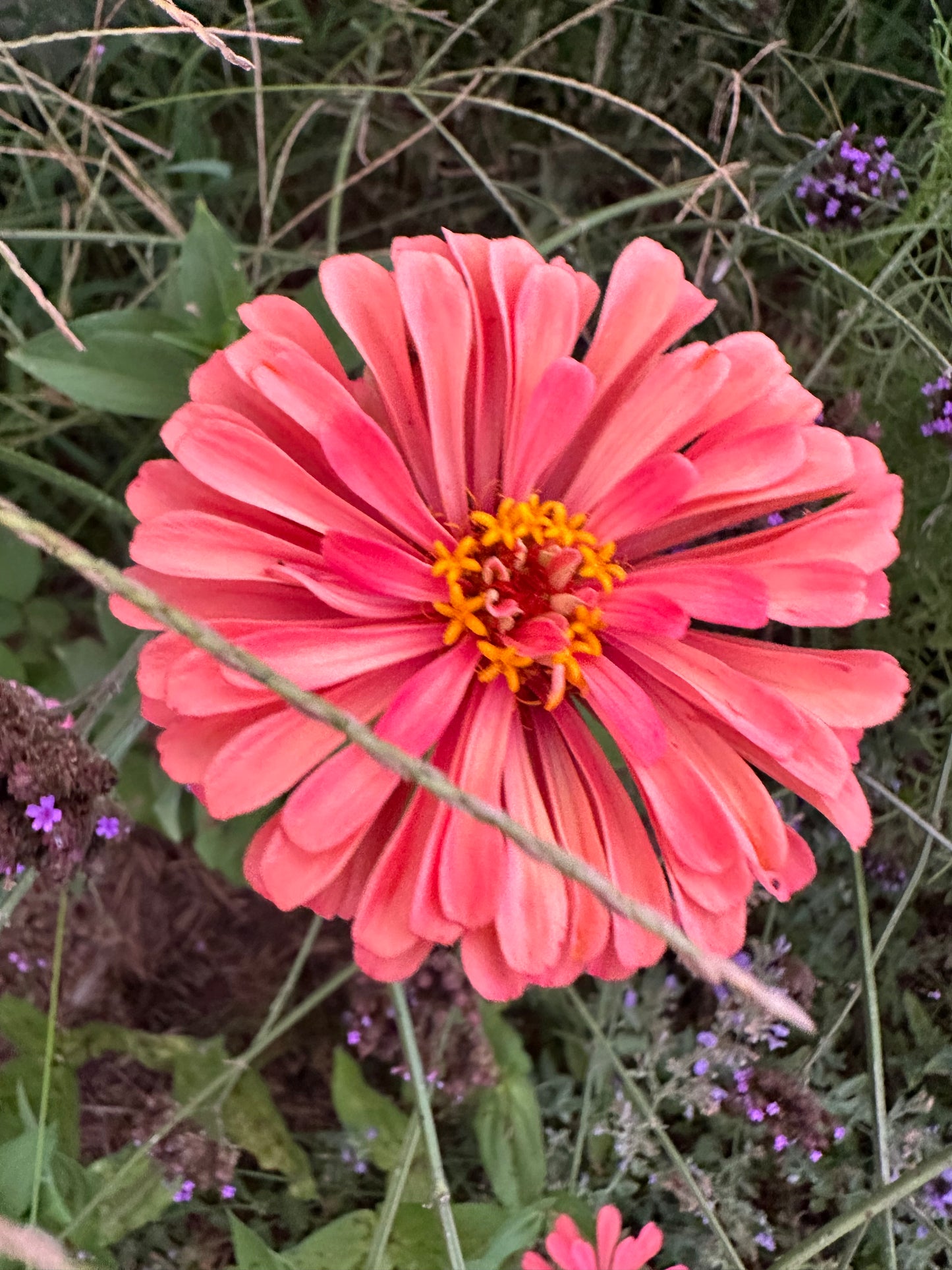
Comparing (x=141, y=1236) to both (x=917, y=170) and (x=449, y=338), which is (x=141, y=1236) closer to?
(x=449, y=338)

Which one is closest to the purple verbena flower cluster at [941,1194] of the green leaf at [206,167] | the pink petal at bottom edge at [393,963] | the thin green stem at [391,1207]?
the thin green stem at [391,1207]

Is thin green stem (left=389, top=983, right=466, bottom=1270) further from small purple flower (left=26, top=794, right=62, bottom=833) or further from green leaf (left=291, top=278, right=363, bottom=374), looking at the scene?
green leaf (left=291, top=278, right=363, bottom=374)

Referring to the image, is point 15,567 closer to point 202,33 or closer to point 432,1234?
point 202,33

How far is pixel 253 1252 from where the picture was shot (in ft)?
1.94

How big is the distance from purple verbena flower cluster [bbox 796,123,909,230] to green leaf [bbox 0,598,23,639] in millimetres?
764

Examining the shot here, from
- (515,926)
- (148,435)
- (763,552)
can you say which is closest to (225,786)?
(515,926)

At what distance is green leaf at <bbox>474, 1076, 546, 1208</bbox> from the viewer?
75 cm

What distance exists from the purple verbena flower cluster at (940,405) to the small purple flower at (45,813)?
642 millimetres

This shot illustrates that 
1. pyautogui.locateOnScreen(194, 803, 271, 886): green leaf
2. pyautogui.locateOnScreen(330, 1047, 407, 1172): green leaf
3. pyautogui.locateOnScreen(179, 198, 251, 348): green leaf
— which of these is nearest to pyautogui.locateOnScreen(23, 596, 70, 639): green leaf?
pyautogui.locateOnScreen(194, 803, 271, 886): green leaf

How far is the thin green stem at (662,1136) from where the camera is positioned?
61cm

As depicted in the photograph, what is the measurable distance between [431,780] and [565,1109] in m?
0.69

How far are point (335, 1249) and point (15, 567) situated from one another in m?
0.62

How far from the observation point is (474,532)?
0.55m

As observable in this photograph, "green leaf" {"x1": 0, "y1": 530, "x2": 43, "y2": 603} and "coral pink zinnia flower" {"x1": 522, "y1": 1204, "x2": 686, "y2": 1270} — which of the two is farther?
"green leaf" {"x1": 0, "y1": 530, "x2": 43, "y2": 603}
